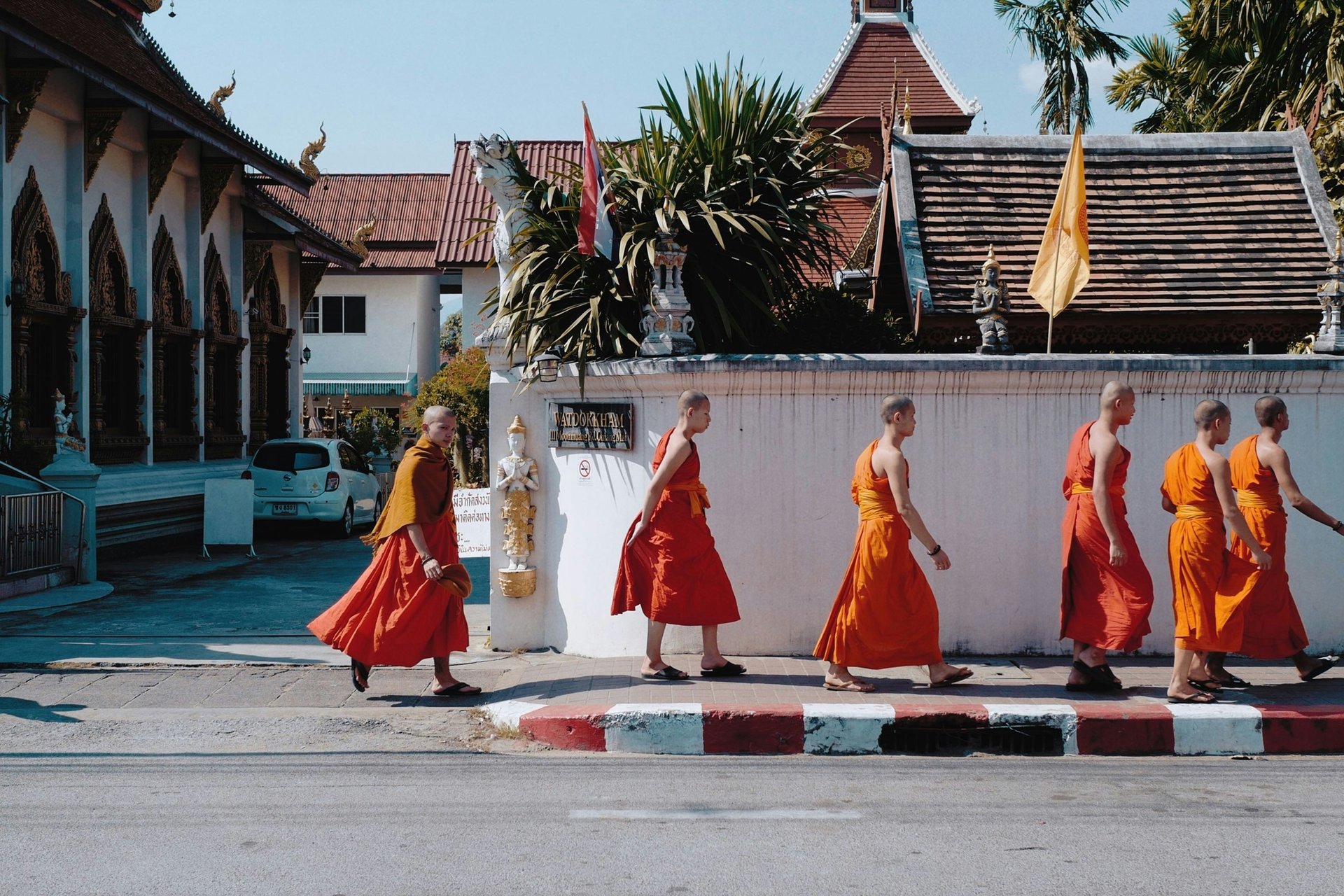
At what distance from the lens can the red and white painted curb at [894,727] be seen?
6262 millimetres

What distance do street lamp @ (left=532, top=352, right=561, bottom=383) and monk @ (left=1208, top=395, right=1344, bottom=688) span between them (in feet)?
13.5

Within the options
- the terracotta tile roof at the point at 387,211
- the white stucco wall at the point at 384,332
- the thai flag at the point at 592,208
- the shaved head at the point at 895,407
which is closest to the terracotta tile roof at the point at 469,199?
the terracotta tile roof at the point at 387,211

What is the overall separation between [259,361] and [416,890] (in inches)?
794

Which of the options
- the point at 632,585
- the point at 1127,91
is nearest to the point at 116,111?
the point at 632,585

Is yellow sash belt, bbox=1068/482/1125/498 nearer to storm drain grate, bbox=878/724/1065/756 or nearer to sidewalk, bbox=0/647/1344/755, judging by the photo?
sidewalk, bbox=0/647/1344/755

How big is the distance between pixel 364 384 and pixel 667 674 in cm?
3213

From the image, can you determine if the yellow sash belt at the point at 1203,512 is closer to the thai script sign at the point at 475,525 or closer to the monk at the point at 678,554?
the monk at the point at 678,554

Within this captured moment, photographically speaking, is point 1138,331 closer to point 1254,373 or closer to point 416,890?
point 1254,373

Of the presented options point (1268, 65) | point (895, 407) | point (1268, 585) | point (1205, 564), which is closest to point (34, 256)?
point (895, 407)

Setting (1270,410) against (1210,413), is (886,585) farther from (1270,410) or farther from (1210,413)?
(1270,410)

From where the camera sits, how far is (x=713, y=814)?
5062 millimetres

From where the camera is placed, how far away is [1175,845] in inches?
184

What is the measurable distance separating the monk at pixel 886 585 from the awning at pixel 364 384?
3215cm

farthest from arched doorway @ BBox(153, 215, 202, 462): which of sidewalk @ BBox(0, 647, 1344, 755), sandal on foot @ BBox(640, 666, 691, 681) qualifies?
sandal on foot @ BBox(640, 666, 691, 681)
